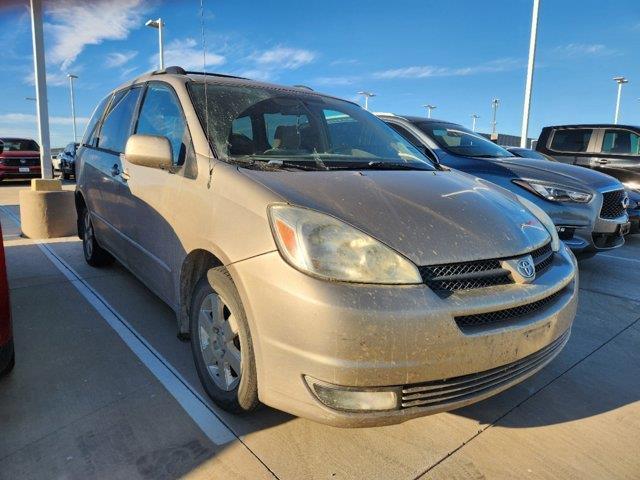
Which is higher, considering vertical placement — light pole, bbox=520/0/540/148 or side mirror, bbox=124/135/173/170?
light pole, bbox=520/0/540/148

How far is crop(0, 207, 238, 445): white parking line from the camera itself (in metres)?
2.27

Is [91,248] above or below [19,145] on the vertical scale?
below

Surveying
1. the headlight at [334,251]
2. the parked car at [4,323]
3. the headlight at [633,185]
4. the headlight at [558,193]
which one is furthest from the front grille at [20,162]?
the headlight at [334,251]

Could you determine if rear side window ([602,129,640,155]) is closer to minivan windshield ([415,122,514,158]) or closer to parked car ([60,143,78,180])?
minivan windshield ([415,122,514,158])

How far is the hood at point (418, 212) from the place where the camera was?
199 cm

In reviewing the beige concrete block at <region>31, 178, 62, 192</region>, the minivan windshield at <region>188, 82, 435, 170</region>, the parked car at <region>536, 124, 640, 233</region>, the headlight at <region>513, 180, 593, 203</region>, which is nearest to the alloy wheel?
the minivan windshield at <region>188, 82, 435, 170</region>

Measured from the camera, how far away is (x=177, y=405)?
2457mm

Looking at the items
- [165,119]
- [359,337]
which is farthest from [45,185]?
[359,337]

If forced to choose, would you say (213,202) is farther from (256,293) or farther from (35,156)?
(35,156)

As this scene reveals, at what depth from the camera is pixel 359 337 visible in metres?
1.73

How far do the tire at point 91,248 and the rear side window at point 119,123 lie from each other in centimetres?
84

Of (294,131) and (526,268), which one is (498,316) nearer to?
(526,268)

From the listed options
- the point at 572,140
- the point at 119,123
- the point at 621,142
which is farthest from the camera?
the point at 572,140

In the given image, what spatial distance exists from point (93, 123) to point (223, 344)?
3502 mm
